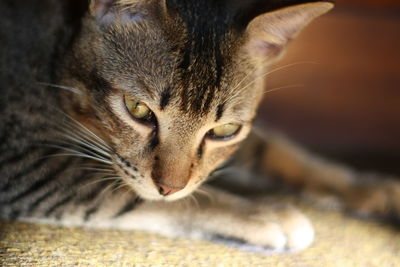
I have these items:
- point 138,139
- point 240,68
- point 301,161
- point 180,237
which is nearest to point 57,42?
point 138,139

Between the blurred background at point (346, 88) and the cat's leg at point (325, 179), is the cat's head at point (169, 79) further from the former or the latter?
the blurred background at point (346, 88)

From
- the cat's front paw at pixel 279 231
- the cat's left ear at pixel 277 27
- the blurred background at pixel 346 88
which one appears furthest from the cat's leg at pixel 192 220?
the blurred background at pixel 346 88

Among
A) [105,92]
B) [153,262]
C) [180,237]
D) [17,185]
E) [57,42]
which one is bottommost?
[153,262]

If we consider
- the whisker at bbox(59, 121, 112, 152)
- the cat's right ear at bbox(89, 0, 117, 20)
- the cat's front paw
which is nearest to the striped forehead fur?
the cat's right ear at bbox(89, 0, 117, 20)

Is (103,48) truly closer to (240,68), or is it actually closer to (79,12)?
(79,12)

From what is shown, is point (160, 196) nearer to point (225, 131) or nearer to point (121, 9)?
point (225, 131)

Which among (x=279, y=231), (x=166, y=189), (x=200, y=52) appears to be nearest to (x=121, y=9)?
(x=200, y=52)
